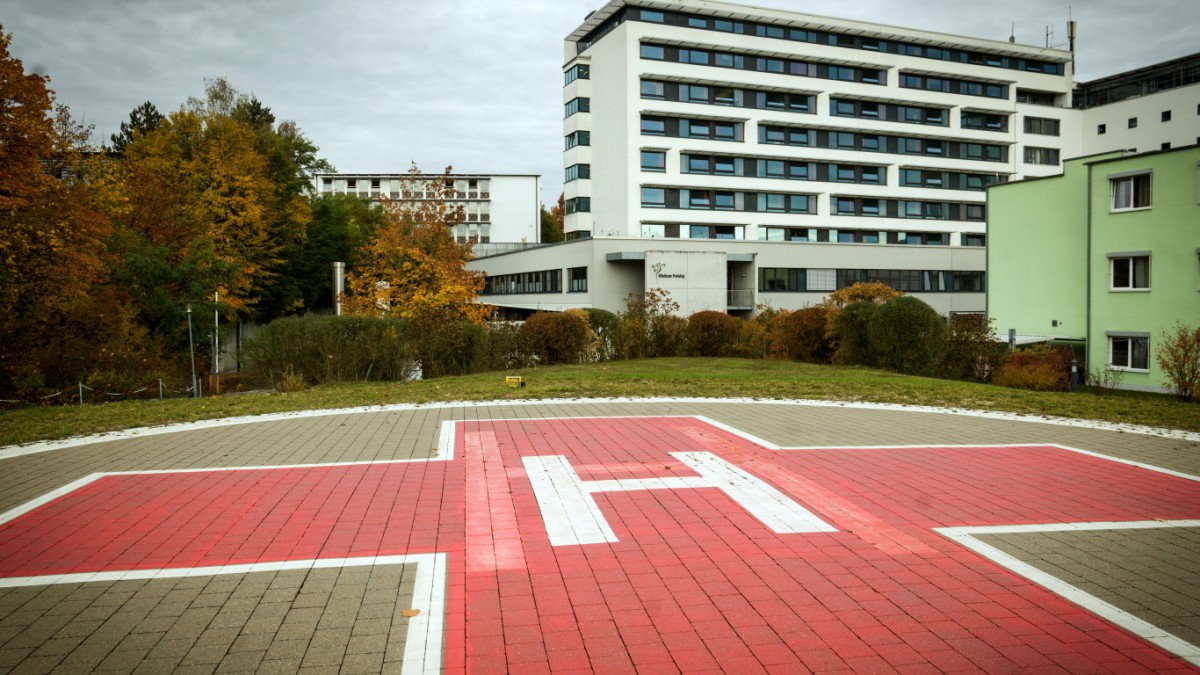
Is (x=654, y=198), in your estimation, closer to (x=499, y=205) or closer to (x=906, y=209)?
(x=906, y=209)

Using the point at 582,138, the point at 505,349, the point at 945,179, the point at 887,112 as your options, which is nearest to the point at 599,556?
the point at 505,349

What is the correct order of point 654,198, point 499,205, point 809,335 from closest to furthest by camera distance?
point 809,335 → point 654,198 → point 499,205

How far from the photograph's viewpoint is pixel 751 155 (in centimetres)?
6225

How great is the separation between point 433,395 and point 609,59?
49108 millimetres

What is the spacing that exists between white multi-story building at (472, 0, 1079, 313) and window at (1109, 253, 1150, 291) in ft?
70.3

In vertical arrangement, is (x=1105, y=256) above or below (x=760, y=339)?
above

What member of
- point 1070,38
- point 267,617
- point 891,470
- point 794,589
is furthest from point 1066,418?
point 1070,38

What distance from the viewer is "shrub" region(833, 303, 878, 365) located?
2462cm

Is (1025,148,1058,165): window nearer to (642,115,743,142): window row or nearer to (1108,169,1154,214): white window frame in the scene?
(642,115,743,142): window row

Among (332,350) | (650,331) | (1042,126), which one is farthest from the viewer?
(1042,126)

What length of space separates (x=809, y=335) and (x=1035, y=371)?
22.1 feet

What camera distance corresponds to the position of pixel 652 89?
5884 centimetres

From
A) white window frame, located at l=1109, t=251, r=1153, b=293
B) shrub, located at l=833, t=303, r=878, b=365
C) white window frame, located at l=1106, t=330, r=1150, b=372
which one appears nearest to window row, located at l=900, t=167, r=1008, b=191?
white window frame, located at l=1109, t=251, r=1153, b=293

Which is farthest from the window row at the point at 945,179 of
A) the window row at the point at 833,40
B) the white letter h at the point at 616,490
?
the white letter h at the point at 616,490
